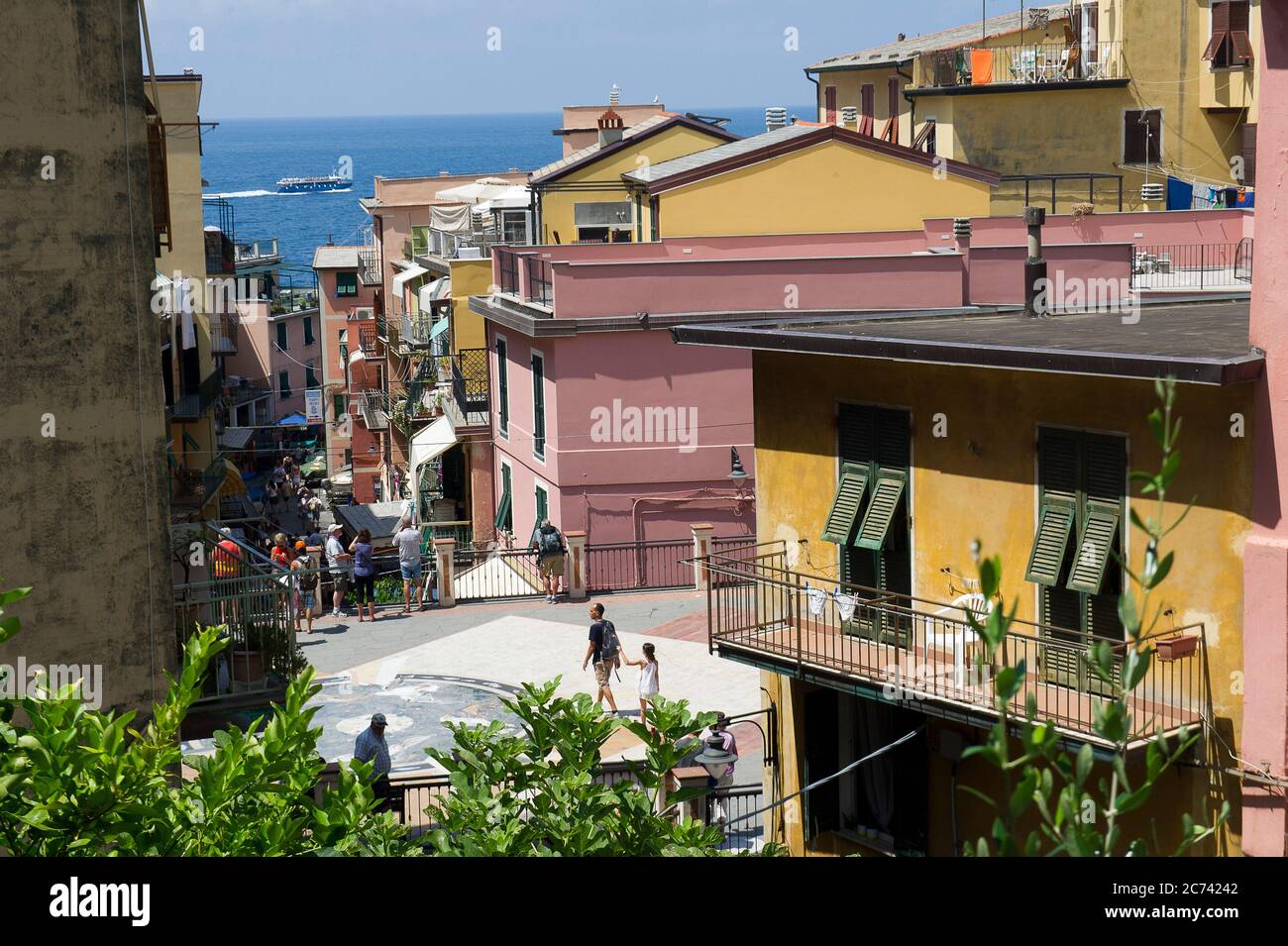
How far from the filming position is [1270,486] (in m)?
13.4

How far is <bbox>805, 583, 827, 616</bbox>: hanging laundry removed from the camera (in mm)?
17406

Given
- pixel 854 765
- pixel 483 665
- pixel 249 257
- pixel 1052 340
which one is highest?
pixel 249 257

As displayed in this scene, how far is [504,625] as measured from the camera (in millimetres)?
27500

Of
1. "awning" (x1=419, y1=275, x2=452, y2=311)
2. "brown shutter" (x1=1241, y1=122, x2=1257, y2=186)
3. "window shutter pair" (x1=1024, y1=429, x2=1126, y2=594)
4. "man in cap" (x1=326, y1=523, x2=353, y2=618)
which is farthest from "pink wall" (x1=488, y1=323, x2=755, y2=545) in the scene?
"brown shutter" (x1=1241, y1=122, x2=1257, y2=186)

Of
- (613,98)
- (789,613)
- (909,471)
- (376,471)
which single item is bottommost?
(376,471)

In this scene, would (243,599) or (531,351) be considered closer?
(243,599)

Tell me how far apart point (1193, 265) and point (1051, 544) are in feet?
73.2

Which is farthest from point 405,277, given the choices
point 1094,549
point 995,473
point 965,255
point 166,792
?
point 166,792

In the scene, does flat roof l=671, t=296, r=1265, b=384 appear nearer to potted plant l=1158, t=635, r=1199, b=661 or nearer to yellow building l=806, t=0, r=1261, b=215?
potted plant l=1158, t=635, r=1199, b=661

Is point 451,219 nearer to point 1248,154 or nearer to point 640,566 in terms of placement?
point 1248,154

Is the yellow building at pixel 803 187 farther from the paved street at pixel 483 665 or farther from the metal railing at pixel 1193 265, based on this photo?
the paved street at pixel 483 665

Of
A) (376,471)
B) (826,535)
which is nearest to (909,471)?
(826,535)
